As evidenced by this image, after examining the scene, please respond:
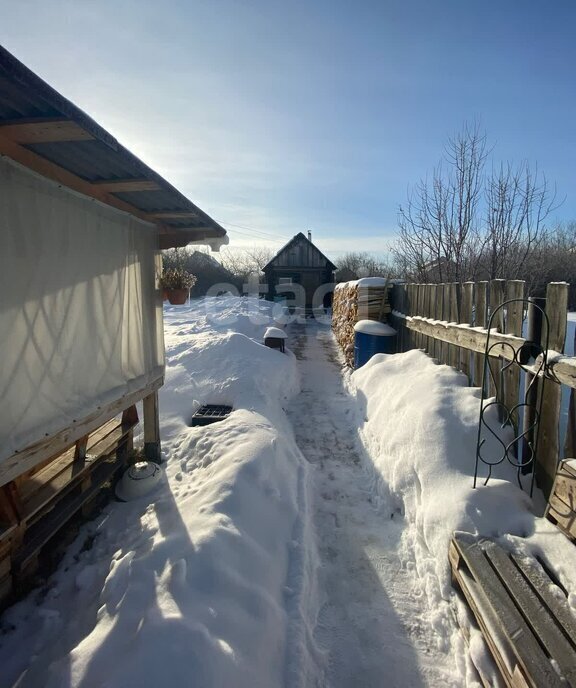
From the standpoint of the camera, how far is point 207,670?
5.80ft

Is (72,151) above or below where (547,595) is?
above

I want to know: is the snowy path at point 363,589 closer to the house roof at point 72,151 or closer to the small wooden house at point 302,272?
the house roof at point 72,151

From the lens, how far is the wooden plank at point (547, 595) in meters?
1.88

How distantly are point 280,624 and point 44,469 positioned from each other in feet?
7.83

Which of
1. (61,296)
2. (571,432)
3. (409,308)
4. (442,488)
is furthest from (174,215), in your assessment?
(409,308)

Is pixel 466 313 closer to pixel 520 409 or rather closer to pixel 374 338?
pixel 520 409

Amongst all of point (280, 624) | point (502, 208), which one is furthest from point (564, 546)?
point (502, 208)

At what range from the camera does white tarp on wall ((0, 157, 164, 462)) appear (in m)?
2.14

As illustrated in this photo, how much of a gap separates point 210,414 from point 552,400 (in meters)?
4.33

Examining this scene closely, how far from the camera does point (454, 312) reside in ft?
15.6

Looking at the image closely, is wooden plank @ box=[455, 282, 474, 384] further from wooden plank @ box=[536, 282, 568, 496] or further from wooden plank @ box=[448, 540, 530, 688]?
wooden plank @ box=[448, 540, 530, 688]

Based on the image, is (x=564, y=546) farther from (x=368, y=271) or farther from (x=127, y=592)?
(x=368, y=271)

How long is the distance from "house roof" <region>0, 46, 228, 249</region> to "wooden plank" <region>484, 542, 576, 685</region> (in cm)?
345

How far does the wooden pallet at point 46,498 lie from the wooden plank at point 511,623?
2973mm
